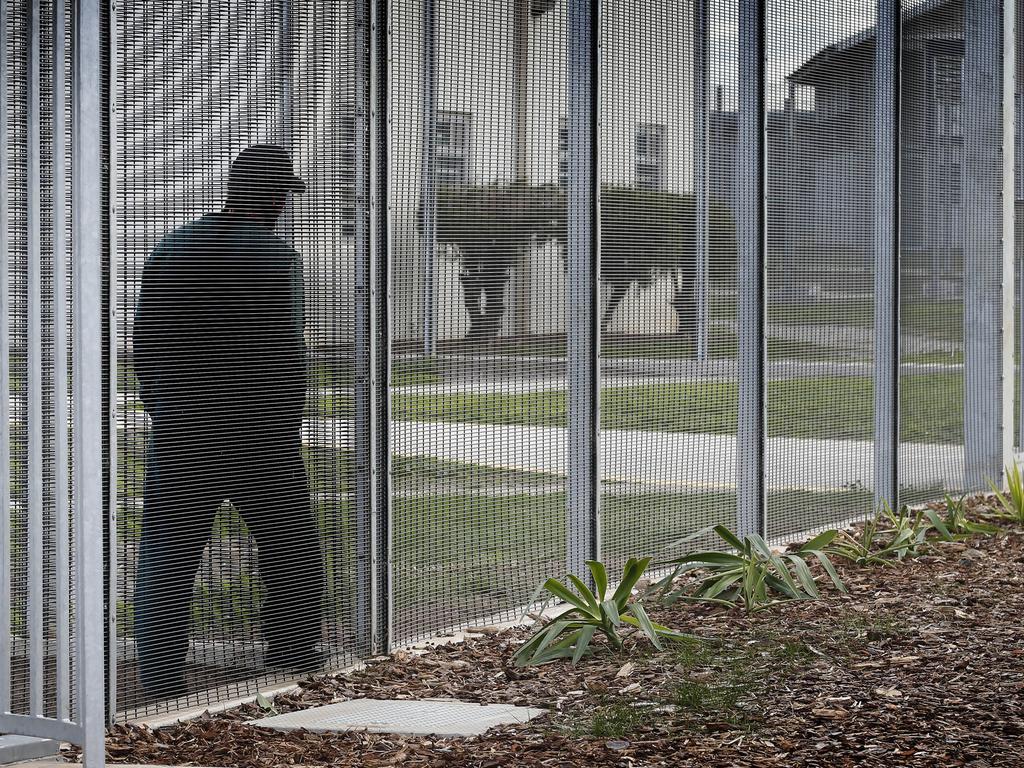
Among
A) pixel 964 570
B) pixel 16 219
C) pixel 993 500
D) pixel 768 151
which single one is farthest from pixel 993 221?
pixel 16 219

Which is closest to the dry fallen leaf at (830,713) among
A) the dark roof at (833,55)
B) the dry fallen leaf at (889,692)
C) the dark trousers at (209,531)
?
the dry fallen leaf at (889,692)

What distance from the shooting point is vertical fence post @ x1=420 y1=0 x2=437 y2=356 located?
5.16 meters

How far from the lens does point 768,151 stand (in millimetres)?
6891

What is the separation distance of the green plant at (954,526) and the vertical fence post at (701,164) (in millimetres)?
1733

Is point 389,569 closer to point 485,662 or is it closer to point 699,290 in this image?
point 485,662

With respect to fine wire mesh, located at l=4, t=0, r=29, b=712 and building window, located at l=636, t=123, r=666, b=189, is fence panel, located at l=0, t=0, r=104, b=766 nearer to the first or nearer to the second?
fine wire mesh, located at l=4, t=0, r=29, b=712

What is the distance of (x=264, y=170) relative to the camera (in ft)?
15.2

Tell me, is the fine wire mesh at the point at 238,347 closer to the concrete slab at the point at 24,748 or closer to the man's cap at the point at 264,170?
the man's cap at the point at 264,170

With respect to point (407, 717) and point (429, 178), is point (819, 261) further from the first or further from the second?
point (407, 717)

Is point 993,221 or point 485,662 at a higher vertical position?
point 993,221

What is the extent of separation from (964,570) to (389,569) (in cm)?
300

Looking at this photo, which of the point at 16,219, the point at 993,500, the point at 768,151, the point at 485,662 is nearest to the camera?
the point at 16,219

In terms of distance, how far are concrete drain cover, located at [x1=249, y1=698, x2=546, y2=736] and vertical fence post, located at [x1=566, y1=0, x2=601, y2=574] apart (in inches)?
61.0

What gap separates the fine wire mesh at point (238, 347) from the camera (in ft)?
14.2
